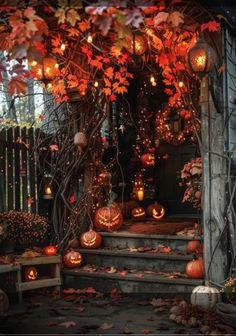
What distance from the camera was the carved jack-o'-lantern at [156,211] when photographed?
30.3ft

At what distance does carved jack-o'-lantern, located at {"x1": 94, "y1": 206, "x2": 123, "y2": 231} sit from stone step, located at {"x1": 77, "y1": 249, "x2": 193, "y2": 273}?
1.74ft

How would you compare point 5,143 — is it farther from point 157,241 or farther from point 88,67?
point 157,241

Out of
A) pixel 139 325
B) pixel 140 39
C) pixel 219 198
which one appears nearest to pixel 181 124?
pixel 140 39

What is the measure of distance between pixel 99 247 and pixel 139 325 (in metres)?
2.43

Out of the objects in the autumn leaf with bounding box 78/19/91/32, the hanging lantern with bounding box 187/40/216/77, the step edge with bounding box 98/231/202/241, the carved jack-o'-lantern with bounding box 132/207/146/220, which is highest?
the autumn leaf with bounding box 78/19/91/32

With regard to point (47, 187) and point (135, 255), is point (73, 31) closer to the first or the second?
point (47, 187)

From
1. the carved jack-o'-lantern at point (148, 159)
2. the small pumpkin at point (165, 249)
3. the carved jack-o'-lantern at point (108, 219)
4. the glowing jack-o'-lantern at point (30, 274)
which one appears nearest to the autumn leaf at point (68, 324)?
Answer: the glowing jack-o'-lantern at point (30, 274)

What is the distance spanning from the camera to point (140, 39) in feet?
22.5

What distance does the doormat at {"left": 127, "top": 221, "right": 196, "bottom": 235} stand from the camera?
299 inches

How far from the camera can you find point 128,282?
687cm

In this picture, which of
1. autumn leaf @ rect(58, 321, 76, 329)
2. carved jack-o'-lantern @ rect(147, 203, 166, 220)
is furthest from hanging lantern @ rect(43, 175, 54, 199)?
autumn leaf @ rect(58, 321, 76, 329)

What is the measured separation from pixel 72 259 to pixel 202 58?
12.3 feet

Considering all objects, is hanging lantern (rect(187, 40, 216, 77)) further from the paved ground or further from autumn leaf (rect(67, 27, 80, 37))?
the paved ground

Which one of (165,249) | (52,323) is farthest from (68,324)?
(165,249)
